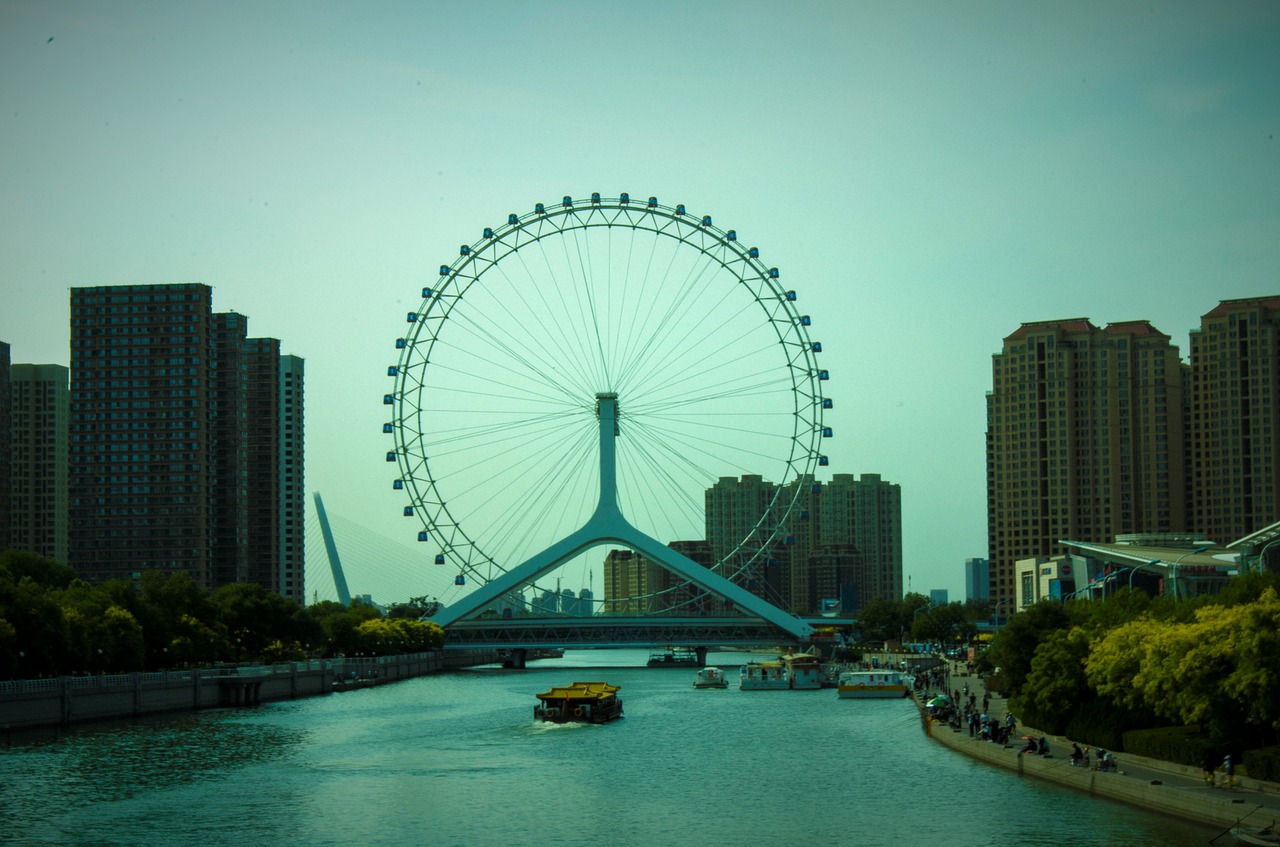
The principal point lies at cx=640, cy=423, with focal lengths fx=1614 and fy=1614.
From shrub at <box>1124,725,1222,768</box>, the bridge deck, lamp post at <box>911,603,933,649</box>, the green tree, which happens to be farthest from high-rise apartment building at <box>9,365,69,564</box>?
shrub at <box>1124,725,1222,768</box>

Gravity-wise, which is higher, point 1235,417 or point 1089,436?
point 1235,417

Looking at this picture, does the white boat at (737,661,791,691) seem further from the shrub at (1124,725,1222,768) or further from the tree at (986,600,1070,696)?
the shrub at (1124,725,1222,768)

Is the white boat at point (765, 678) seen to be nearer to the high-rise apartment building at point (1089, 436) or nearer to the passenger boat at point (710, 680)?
the passenger boat at point (710, 680)

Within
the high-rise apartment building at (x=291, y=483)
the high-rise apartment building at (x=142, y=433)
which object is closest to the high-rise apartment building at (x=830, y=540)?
the high-rise apartment building at (x=291, y=483)

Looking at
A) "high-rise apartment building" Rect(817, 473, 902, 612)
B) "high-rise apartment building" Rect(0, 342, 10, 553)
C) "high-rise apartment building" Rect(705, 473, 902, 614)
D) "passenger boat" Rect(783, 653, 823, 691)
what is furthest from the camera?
"high-rise apartment building" Rect(817, 473, 902, 612)

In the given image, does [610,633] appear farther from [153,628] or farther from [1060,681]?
[1060,681]

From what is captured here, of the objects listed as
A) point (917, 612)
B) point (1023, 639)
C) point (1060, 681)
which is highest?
point (1023, 639)

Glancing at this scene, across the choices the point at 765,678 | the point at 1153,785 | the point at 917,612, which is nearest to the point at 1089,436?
the point at 917,612
